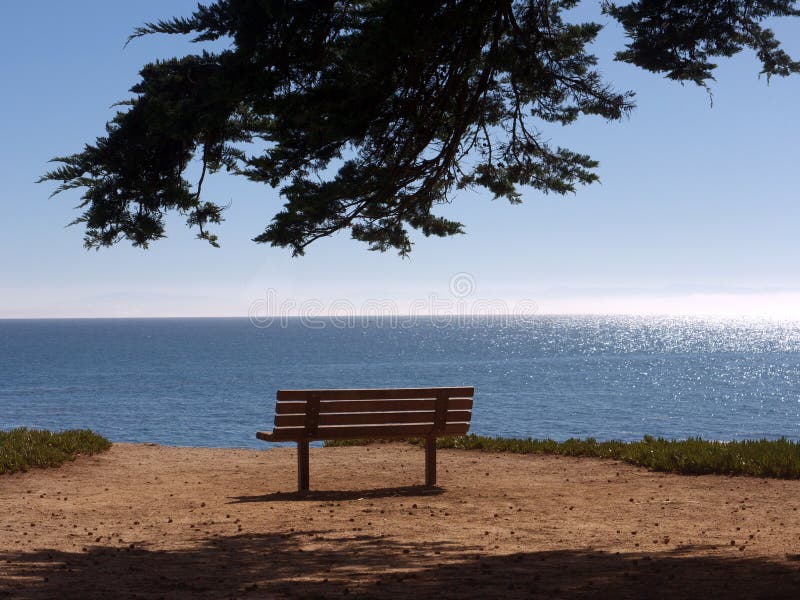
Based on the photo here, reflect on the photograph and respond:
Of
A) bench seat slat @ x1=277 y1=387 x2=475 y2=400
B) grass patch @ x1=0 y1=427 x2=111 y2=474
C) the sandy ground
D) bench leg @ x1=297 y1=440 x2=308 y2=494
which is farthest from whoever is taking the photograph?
grass patch @ x1=0 y1=427 x2=111 y2=474

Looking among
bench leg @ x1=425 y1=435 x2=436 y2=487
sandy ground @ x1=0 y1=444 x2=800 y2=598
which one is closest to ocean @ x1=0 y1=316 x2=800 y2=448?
sandy ground @ x1=0 y1=444 x2=800 y2=598

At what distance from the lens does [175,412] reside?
190 feet

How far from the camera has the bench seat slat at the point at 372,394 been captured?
1045 centimetres

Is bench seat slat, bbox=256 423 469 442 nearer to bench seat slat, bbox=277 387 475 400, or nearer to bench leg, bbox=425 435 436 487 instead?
bench leg, bbox=425 435 436 487

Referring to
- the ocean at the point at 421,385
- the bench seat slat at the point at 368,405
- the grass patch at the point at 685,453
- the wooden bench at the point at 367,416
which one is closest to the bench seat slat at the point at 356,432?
the wooden bench at the point at 367,416

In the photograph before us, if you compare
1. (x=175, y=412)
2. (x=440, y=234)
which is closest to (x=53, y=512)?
(x=440, y=234)

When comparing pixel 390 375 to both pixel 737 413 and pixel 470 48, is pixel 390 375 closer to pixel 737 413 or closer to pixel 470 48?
pixel 737 413

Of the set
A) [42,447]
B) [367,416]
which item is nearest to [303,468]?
[367,416]

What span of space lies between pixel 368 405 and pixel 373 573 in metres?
4.33

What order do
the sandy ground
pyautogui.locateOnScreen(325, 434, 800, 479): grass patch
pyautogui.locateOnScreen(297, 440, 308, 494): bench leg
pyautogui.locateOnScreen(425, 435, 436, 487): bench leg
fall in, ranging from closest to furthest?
1. the sandy ground
2. pyautogui.locateOnScreen(297, 440, 308, 494): bench leg
3. pyautogui.locateOnScreen(425, 435, 436, 487): bench leg
4. pyautogui.locateOnScreen(325, 434, 800, 479): grass patch

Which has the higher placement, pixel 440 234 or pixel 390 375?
pixel 440 234

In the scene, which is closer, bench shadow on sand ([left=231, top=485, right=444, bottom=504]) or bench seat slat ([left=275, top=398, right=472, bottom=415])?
bench shadow on sand ([left=231, top=485, right=444, bottom=504])

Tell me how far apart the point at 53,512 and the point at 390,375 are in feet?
270

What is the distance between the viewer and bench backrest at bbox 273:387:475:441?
10.5 meters
